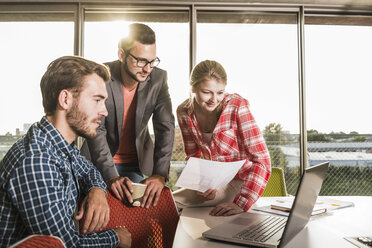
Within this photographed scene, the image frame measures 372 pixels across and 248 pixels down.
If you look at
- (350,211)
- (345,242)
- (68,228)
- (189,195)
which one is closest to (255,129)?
(189,195)

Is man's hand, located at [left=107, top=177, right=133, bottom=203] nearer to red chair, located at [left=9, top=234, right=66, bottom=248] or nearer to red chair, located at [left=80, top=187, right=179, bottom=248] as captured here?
red chair, located at [left=80, top=187, right=179, bottom=248]

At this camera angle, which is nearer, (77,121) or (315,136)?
(77,121)

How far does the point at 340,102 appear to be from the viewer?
369 cm

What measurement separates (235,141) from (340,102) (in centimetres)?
249

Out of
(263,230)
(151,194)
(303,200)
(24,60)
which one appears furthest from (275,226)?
(24,60)

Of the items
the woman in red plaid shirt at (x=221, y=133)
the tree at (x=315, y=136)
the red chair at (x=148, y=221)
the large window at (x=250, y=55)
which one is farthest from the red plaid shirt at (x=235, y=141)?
the tree at (x=315, y=136)

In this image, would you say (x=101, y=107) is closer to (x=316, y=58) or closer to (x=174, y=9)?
(x=174, y=9)

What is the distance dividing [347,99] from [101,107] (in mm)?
3374

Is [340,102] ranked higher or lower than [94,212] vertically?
higher

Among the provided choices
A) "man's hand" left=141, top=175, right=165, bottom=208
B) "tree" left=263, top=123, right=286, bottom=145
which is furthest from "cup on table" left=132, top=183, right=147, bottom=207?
"tree" left=263, top=123, right=286, bottom=145

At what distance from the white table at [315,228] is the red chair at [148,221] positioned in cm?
7

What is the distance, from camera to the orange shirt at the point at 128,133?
6.87ft

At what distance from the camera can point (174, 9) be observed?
358cm

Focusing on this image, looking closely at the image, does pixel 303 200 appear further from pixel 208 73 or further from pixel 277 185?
pixel 277 185
